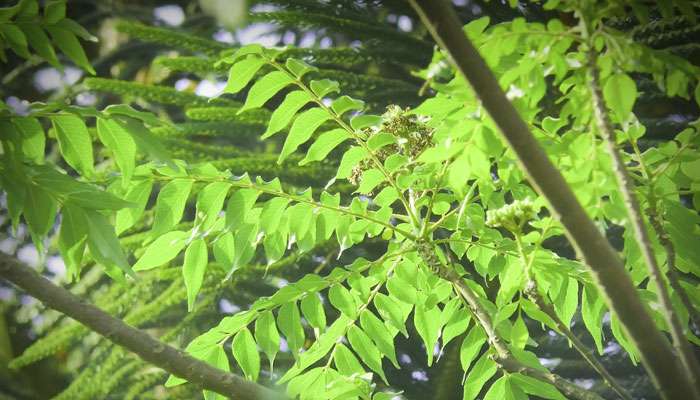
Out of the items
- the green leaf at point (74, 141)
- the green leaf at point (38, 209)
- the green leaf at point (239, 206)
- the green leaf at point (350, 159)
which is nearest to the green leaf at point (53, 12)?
the green leaf at point (74, 141)

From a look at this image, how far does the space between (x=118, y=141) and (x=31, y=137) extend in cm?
11

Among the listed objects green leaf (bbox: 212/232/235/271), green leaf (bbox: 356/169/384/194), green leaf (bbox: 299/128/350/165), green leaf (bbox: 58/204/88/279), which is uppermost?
green leaf (bbox: 58/204/88/279)

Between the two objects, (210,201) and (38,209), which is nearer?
(38,209)

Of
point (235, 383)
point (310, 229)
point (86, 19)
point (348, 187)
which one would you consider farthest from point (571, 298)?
point (86, 19)

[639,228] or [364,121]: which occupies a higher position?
[364,121]

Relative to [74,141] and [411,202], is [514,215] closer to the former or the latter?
[411,202]

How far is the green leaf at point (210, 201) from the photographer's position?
1.01 meters

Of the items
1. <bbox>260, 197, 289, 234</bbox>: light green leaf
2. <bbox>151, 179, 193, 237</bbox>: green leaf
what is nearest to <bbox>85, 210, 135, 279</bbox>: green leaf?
<bbox>151, 179, 193, 237</bbox>: green leaf

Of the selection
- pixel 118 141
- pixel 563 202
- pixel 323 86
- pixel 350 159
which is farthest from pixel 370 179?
pixel 563 202

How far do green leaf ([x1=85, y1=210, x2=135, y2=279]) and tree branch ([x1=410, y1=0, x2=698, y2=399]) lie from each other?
0.52 m

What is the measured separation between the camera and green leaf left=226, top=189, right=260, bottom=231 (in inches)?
38.8

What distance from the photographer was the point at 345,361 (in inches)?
43.3

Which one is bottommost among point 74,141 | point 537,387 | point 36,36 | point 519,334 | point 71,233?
point 537,387

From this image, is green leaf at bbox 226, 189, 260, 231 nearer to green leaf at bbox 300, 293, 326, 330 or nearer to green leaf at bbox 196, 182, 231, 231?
green leaf at bbox 196, 182, 231, 231
